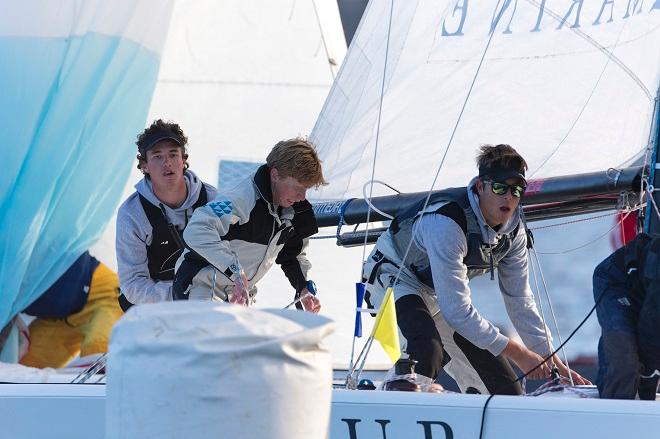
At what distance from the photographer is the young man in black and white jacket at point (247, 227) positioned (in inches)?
115

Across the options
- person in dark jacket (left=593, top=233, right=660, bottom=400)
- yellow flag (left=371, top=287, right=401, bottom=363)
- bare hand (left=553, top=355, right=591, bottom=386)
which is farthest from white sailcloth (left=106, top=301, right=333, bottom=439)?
bare hand (left=553, top=355, right=591, bottom=386)

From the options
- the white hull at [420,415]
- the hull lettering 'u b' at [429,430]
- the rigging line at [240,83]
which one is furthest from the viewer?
the rigging line at [240,83]

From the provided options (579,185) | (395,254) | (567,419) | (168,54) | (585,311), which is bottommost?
(567,419)

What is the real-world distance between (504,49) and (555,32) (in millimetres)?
162

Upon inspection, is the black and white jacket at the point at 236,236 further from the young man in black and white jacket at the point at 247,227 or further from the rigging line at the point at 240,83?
the rigging line at the point at 240,83

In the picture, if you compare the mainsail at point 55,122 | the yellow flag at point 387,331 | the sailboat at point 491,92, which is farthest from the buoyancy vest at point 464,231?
the mainsail at point 55,122

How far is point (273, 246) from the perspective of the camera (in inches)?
125

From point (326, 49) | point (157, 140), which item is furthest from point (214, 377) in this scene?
point (326, 49)

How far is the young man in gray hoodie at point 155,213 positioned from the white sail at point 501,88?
0.68m

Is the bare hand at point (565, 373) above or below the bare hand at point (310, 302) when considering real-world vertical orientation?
below

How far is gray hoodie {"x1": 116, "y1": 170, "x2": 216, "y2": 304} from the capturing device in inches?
129

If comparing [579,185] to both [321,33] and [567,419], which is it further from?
[321,33]

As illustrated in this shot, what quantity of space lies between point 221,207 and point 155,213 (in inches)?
14.7

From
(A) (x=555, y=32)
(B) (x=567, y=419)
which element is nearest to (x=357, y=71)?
(A) (x=555, y=32)
